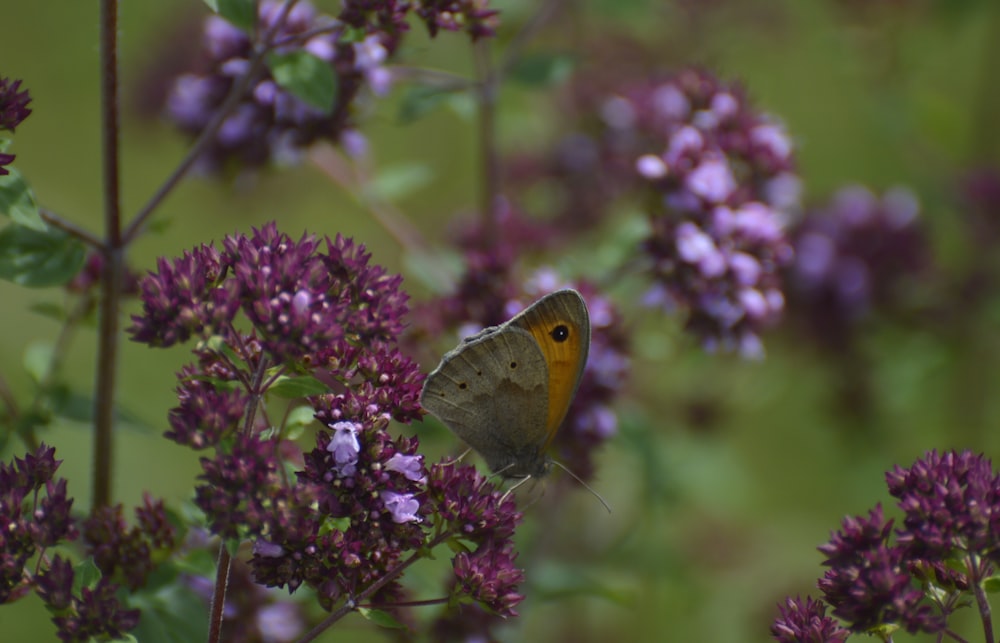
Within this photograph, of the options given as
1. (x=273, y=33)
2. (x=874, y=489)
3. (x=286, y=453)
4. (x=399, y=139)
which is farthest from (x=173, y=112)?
(x=399, y=139)

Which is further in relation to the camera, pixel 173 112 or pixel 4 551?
pixel 173 112

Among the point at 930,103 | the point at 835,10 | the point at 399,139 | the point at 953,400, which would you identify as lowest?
the point at 953,400

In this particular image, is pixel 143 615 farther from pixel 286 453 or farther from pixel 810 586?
pixel 810 586

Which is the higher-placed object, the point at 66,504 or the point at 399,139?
the point at 399,139

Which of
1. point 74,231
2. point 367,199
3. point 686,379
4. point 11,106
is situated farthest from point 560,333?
point 686,379

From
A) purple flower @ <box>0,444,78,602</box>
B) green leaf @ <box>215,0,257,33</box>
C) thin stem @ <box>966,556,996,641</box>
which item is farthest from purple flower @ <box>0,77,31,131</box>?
thin stem @ <box>966,556,996,641</box>

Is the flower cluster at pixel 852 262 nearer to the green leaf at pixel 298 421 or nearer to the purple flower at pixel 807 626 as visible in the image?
the purple flower at pixel 807 626

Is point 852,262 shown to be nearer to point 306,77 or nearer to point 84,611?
point 306,77

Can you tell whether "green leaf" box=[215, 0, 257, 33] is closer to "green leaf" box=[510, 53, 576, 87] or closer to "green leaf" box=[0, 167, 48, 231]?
"green leaf" box=[0, 167, 48, 231]
